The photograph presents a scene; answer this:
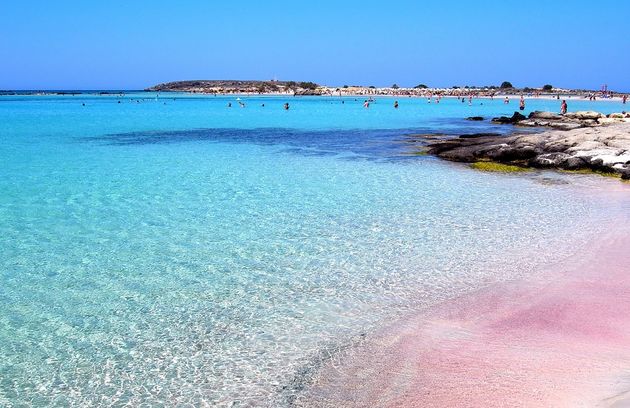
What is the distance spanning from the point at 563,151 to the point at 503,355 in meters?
19.2

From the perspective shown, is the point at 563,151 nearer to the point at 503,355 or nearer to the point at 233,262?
the point at 233,262

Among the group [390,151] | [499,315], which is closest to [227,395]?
[499,315]

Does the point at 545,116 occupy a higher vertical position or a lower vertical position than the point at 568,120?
higher

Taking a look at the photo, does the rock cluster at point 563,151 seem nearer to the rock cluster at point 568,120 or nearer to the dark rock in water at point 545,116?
the rock cluster at point 568,120

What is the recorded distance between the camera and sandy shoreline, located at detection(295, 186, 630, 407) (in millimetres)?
5977

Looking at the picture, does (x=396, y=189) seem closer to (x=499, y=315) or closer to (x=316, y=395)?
(x=499, y=315)

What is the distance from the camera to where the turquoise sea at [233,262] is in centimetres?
662

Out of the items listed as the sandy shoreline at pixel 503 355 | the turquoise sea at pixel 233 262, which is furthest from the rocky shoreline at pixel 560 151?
the sandy shoreline at pixel 503 355

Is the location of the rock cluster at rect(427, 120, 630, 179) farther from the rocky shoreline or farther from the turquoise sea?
the turquoise sea

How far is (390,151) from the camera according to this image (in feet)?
94.8

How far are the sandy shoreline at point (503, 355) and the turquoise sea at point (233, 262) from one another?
46 cm

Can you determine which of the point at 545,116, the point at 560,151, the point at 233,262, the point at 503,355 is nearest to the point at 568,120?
the point at 545,116

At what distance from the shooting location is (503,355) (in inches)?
273

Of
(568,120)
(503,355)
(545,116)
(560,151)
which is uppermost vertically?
(545,116)
